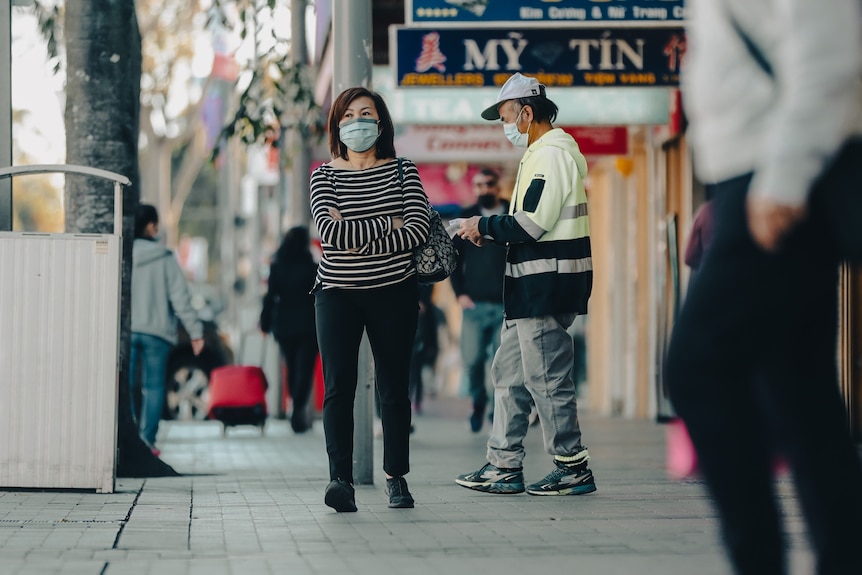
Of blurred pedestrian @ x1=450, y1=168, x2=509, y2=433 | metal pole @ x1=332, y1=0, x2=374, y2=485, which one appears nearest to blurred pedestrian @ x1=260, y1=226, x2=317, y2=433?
blurred pedestrian @ x1=450, y1=168, x2=509, y2=433

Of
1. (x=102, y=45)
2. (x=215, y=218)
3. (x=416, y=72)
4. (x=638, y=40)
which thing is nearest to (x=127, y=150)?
(x=102, y=45)

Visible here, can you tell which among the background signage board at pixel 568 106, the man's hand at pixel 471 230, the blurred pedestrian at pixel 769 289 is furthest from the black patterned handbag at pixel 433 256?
the background signage board at pixel 568 106

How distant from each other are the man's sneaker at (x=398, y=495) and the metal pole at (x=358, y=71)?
1.18m

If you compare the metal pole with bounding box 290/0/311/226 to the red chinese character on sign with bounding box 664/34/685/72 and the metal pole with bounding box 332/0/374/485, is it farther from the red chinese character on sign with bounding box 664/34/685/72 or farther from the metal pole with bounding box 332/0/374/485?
the metal pole with bounding box 332/0/374/485

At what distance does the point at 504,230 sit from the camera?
7.44 m

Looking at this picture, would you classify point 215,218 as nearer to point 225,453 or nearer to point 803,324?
point 225,453

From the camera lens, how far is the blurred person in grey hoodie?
11.5m

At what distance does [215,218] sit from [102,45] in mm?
68034

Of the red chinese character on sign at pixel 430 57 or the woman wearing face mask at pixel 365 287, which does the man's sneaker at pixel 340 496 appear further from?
the red chinese character on sign at pixel 430 57

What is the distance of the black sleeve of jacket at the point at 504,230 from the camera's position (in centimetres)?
744

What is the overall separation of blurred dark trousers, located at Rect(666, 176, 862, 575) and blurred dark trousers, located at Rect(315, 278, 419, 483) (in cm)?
330

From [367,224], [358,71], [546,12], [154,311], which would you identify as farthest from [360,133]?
[154,311]

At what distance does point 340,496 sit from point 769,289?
3633mm

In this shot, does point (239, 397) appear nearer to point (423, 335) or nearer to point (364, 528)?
point (423, 335)
